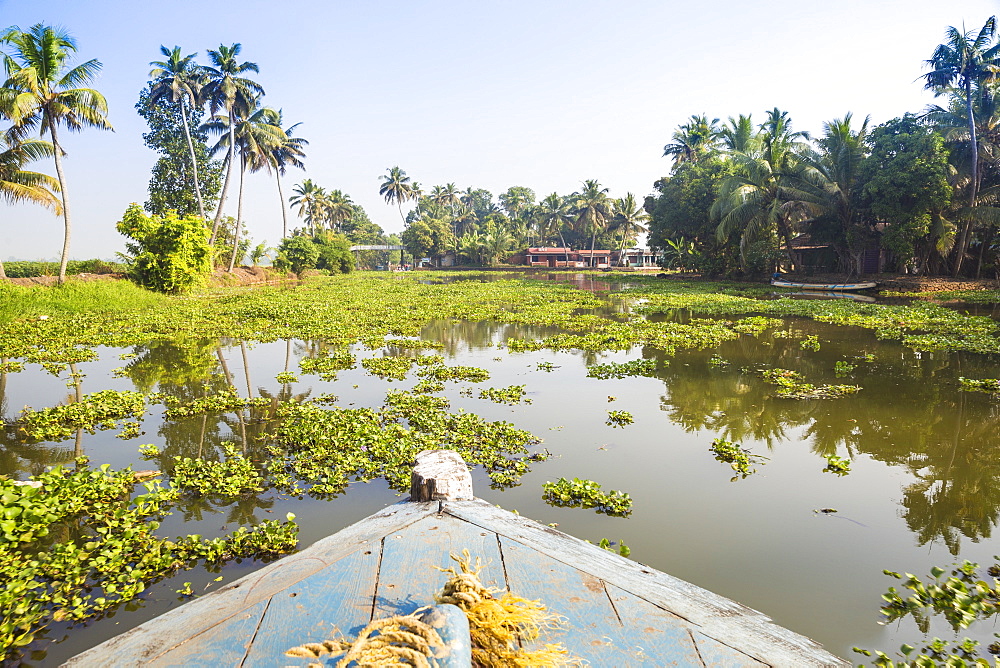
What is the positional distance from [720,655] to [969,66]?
3018 centimetres

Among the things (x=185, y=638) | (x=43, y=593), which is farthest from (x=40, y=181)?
(x=185, y=638)

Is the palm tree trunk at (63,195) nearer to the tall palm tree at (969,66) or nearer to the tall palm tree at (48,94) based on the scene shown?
the tall palm tree at (48,94)

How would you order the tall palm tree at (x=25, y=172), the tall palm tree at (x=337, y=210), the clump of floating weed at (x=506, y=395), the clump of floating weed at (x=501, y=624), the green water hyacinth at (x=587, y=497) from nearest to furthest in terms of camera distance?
the clump of floating weed at (x=501, y=624) < the green water hyacinth at (x=587, y=497) < the clump of floating weed at (x=506, y=395) < the tall palm tree at (x=25, y=172) < the tall palm tree at (x=337, y=210)

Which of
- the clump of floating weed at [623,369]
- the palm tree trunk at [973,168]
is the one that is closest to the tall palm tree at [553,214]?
the palm tree trunk at [973,168]

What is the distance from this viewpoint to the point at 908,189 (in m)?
21.2

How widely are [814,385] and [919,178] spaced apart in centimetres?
1909

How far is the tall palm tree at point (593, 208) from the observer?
189 ft

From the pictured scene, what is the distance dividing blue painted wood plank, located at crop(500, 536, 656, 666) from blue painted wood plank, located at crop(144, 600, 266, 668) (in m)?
0.99

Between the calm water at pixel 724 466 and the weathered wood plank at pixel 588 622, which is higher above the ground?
the weathered wood plank at pixel 588 622

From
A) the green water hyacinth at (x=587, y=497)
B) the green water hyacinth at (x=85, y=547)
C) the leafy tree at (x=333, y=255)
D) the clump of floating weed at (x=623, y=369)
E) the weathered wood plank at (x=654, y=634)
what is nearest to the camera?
the weathered wood plank at (x=654, y=634)

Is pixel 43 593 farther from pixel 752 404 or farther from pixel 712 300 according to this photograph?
pixel 712 300

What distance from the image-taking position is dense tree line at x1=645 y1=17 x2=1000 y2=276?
21.4m

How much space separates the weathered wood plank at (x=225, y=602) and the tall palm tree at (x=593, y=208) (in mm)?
58063

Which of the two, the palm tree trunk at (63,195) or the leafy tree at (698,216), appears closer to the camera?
the palm tree trunk at (63,195)
